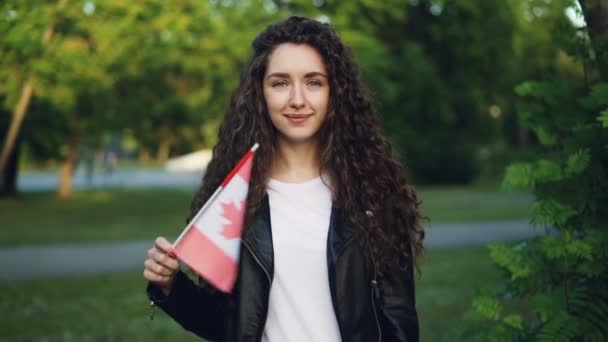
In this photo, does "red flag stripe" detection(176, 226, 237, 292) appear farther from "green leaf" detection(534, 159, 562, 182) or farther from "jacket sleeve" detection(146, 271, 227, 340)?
"green leaf" detection(534, 159, 562, 182)

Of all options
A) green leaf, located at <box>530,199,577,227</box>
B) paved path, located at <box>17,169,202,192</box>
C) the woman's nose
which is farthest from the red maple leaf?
paved path, located at <box>17,169,202,192</box>

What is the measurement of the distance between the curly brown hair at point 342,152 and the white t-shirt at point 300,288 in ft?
0.45

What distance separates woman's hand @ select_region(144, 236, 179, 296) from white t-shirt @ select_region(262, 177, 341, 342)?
1.14 feet

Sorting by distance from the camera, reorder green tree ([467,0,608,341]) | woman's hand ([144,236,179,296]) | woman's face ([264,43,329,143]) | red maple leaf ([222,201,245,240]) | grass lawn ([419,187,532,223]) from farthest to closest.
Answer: grass lawn ([419,187,532,223])
green tree ([467,0,608,341])
woman's face ([264,43,329,143])
red maple leaf ([222,201,245,240])
woman's hand ([144,236,179,296])

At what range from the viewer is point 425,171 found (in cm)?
3266

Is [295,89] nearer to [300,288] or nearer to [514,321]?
[300,288]

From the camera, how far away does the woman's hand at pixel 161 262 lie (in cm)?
200

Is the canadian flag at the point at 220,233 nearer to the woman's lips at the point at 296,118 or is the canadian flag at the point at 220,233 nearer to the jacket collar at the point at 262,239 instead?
the jacket collar at the point at 262,239

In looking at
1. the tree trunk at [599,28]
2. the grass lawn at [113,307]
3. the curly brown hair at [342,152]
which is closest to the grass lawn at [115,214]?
the grass lawn at [113,307]

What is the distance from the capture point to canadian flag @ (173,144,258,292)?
2066mm

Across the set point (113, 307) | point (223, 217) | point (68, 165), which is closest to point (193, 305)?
point (223, 217)

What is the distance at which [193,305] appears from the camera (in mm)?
2254

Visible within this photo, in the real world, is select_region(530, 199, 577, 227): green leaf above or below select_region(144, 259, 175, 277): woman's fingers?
above

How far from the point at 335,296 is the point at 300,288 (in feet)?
0.40
